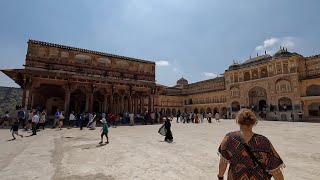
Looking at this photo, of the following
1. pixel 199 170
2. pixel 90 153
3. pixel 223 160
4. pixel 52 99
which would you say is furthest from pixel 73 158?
pixel 52 99

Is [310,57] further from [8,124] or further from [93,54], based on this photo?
[8,124]

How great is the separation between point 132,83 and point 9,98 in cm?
2234

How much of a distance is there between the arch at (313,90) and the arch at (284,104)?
2.72 meters

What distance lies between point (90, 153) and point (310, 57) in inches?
1393

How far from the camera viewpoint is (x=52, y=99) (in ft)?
94.5

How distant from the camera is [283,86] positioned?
31938 millimetres

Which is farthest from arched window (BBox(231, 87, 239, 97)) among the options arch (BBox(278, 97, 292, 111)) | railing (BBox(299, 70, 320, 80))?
railing (BBox(299, 70, 320, 80))

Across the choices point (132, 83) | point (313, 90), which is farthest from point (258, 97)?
point (132, 83)

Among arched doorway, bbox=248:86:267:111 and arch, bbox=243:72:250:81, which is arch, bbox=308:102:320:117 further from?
arch, bbox=243:72:250:81

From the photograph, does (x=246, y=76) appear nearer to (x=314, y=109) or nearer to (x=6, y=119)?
(x=314, y=109)

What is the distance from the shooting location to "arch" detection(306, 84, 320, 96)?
1172 inches

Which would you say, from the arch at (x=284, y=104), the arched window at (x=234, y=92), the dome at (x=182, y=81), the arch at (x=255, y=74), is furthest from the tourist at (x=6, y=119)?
the dome at (x=182, y=81)

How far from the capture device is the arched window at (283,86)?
31327mm

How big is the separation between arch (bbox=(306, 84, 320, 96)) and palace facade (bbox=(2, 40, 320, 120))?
0.12 metres
